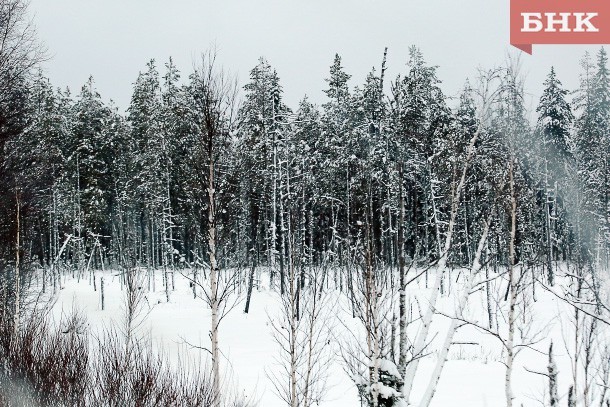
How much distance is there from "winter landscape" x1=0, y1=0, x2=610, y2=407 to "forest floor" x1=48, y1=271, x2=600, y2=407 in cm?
17

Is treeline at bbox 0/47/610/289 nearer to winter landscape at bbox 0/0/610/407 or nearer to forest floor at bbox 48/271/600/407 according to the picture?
winter landscape at bbox 0/0/610/407

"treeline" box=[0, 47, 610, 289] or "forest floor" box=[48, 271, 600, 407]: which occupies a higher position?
"treeline" box=[0, 47, 610, 289]

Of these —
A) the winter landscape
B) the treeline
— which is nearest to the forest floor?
the winter landscape

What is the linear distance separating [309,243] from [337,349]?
1629 centimetres

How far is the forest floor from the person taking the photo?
18266 millimetres

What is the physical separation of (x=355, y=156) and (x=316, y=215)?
11258 mm

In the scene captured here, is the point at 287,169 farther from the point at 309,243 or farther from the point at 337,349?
the point at 337,349

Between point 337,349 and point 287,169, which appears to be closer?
point 337,349

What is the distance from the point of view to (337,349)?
77.3 ft

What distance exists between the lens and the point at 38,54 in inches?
589

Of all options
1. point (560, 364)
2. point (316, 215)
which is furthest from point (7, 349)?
point (316, 215)

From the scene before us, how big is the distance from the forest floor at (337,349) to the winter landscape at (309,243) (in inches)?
6.8

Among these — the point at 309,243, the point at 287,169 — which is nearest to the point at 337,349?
the point at 287,169

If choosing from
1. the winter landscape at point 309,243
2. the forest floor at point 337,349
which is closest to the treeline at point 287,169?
the winter landscape at point 309,243
